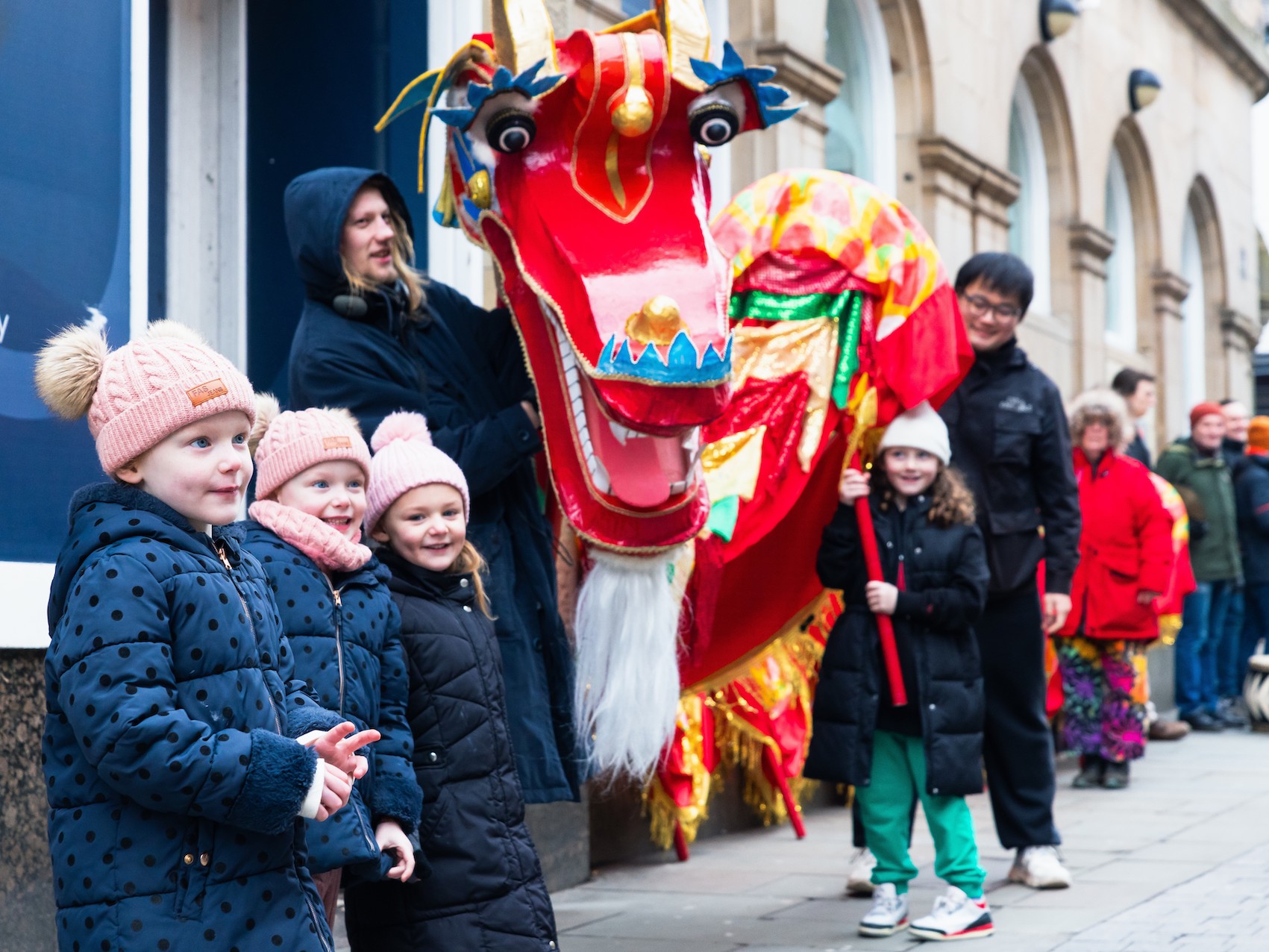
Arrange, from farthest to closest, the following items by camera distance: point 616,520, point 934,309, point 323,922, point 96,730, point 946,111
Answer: point 946,111, point 934,309, point 616,520, point 323,922, point 96,730

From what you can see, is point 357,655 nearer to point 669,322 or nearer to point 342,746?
point 342,746

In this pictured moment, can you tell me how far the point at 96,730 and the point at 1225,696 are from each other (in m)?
10.8

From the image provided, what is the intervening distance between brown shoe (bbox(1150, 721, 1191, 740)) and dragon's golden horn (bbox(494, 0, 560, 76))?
8160 mm

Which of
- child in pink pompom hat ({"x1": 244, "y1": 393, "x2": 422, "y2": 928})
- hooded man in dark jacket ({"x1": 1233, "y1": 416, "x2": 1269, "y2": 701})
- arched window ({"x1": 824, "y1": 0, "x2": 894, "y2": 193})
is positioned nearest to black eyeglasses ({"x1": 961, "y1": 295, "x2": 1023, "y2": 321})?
child in pink pompom hat ({"x1": 244, "y1": 393, "x2": 422, "y2": 928})

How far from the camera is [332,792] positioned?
108 inches

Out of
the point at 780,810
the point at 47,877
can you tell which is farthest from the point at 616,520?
the point at 780,810

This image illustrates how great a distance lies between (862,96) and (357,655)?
7764 mm

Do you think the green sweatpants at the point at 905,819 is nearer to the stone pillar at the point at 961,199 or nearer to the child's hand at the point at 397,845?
the child's hand at the point at 397,845

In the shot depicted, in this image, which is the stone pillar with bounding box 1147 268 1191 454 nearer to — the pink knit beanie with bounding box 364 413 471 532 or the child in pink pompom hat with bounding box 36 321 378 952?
the pink knit beanie with bounding box 364 413 471 532

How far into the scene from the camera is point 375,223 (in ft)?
14.2

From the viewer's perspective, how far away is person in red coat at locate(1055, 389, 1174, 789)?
8938 millimetres

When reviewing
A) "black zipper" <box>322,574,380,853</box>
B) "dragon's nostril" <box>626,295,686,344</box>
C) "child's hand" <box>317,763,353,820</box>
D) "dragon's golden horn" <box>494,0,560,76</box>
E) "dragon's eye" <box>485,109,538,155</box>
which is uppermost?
"dragon's golden horn" <box>494,0,560,76</box>

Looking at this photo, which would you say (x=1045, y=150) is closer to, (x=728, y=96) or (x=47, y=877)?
(x=728, y=96)

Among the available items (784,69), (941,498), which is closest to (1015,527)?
(941,498)
